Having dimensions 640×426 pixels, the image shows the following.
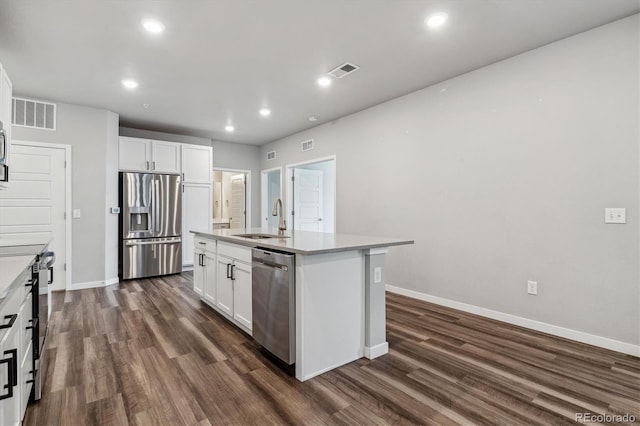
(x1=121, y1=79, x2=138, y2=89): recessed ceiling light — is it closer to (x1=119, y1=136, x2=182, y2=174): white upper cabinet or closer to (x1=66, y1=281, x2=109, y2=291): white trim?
(x1=119, y1=136, x2=182, y2=174): white upper cabinet

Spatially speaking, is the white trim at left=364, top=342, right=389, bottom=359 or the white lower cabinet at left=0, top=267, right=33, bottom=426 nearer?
the white lower cabinet at left=0, top=267, right=33, bottom=426

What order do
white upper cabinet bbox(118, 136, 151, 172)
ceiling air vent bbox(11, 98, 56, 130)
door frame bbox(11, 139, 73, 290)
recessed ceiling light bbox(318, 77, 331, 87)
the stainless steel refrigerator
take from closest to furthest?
recessed ceiling light bbox(318, 77, 331, 87) → ceiling air vent bbox(11, 98, 56, 130) → door frame bbox(11, 139, 73, 290) → the stainless steel refrigerator → white upper cabinet bbox(118, 136, 151, 172)

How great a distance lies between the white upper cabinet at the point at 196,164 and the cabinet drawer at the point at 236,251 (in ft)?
10.2

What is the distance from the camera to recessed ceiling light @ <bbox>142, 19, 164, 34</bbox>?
2.54 metres

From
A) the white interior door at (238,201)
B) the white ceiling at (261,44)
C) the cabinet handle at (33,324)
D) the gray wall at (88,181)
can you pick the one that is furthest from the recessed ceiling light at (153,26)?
the white interior door at (238,201)

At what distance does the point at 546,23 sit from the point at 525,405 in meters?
2.80

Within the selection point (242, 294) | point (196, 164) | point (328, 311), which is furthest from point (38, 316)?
point (196, 164)

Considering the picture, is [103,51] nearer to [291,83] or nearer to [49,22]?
[49,22]

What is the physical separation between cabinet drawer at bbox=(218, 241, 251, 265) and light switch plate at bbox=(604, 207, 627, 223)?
2.93 meters

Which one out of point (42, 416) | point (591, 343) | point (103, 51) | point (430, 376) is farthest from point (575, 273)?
point (103, 51)

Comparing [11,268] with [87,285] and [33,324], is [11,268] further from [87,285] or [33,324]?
[87,285]

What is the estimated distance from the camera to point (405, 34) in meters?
2.74

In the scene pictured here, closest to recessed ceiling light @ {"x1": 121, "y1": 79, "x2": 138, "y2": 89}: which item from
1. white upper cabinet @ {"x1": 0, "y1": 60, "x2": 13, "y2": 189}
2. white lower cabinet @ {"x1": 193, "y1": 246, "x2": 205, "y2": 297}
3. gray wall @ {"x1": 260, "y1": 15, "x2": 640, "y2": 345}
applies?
white upper cabinet @ {"x1": 0, "y1": 60, "x2": 13, "y2": 189}

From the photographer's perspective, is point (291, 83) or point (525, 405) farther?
point (291, 83)
